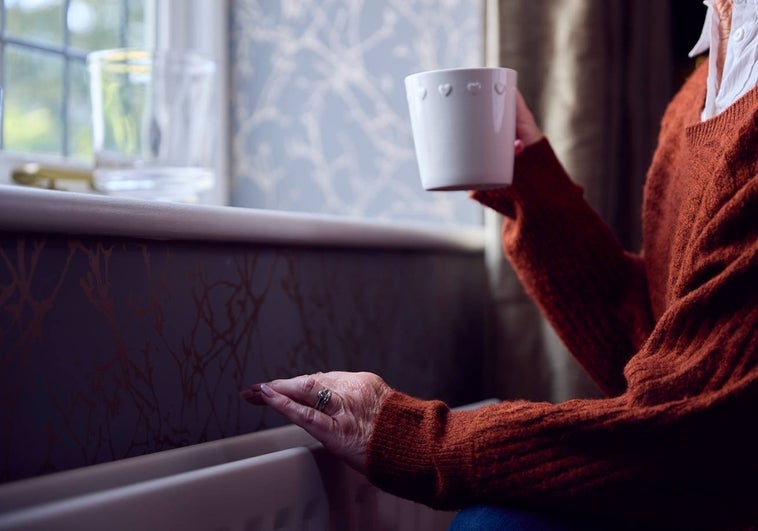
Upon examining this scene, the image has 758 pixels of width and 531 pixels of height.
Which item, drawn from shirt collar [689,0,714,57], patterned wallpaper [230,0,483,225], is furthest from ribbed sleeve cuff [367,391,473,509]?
patterned wallpaper [230,0,483,225]

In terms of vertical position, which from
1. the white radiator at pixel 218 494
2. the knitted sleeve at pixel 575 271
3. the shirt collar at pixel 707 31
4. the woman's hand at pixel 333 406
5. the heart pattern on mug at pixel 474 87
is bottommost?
the white radiator at pixel 218 494

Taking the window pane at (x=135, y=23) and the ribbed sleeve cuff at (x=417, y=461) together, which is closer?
the ribbed sleeve cuff at (x=417, y=461)

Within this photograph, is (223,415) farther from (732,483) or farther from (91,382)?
(732,483)

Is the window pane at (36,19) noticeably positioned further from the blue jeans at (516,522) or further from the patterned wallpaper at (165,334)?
the blue jeans at (516,522)

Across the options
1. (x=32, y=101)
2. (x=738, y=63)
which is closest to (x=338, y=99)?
(x=32, y=101)

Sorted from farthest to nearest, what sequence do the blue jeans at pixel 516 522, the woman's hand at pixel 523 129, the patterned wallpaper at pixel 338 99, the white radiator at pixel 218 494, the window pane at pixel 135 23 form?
the window pane at pixel 135 23 < the patterned wallpaper at pixel 338 99 < the woman's hand at pixel 523 129 < the blue jeans at pixel 516 522 < the white radiator at pixel 218 494

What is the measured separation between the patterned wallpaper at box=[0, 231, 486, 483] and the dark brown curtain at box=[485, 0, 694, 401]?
0.61ft

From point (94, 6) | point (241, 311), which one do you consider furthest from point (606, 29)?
point (94, 6)

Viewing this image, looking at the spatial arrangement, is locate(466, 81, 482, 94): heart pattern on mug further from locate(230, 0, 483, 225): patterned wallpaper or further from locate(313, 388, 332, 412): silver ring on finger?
locate(230, 0, 483, 225): patterned wallpaper

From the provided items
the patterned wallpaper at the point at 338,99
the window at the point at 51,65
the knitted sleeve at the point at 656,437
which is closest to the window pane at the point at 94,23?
the window at the point at 51,65

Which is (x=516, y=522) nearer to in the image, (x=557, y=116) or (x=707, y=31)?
(x=707, y=31)

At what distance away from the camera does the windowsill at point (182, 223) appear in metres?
0.68

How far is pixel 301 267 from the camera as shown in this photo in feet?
3.33

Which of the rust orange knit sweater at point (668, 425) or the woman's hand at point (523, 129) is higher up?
the woman's hand at point (523, 129)
